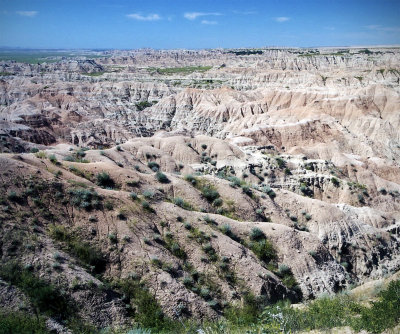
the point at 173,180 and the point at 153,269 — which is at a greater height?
the point at 173,180

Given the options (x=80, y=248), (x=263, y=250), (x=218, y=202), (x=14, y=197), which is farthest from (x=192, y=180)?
(x=14, y=197)

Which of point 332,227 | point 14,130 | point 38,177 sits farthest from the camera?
point 14,130

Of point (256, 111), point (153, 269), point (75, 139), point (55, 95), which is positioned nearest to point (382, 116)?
point (256, 111)

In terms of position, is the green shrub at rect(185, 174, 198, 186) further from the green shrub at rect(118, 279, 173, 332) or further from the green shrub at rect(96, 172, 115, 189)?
the green shrub at rect(118, 279, 173, 332)

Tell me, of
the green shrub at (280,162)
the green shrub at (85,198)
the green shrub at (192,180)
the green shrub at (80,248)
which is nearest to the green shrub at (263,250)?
the green shrub at (192,180)

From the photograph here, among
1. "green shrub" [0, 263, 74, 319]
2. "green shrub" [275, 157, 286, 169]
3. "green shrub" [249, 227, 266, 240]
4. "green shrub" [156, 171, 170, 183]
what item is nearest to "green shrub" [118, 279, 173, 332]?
"green shrub" [0, 263, 74, 319]

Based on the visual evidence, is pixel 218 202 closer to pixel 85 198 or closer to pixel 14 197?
pixel 85 198

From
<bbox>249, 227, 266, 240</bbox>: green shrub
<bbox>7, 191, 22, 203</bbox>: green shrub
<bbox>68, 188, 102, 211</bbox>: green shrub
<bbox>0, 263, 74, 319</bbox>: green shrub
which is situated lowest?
<bbox>249, 227, 266, 240</bbox>: green shrub

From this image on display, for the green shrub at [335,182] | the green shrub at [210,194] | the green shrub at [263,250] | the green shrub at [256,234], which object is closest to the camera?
the green shrub at [263,250]

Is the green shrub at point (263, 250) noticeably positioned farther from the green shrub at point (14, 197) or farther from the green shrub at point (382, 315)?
the green shrub at point (14, 197)

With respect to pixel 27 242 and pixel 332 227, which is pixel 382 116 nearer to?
pixel 332 227

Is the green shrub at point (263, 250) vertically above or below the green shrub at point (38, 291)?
below
